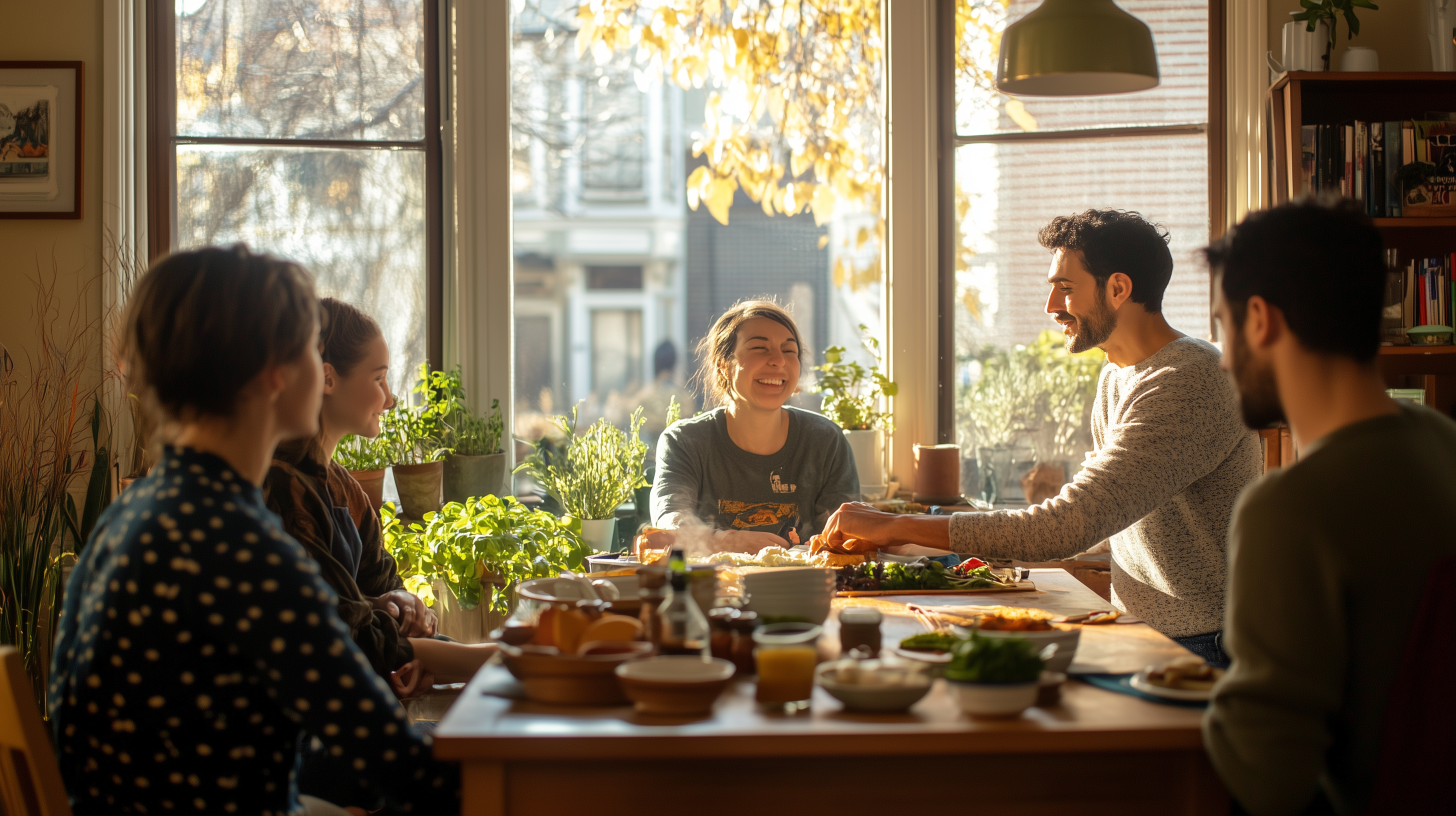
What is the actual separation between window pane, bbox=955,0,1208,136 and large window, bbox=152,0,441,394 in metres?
1.85

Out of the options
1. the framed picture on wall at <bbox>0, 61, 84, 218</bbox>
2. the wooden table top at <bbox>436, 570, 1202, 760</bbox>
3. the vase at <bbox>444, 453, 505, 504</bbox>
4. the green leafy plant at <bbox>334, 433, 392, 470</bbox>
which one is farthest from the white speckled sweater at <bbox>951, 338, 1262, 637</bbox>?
the framed picture on wall at <bbox>0, 61, 84, 218</bbox>

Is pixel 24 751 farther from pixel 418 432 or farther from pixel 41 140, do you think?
pixel 41 140

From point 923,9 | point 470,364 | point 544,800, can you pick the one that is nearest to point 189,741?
point 544,800

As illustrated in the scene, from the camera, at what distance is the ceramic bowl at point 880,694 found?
129 centimetres

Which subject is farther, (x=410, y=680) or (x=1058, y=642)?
(x=410, y=680)

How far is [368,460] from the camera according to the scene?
3420 millimetres

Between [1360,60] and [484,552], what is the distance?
2.83 meters

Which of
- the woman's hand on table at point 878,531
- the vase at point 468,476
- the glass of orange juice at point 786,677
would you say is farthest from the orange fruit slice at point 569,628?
the vase at point 468,476

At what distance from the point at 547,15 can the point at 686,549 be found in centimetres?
221

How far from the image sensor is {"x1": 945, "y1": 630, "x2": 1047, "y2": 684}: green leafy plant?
1282 mm

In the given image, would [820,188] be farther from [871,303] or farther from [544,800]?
[544,800]

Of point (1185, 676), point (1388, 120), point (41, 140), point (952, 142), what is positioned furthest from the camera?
point (952, 142)

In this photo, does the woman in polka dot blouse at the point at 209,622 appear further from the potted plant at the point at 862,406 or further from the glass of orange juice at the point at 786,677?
the potted plant at the point at 862,406

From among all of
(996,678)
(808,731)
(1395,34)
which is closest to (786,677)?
(808,731)
